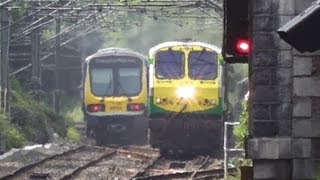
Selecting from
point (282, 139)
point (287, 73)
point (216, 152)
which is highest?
point (287, 73)

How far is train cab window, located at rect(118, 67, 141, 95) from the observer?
25.7m

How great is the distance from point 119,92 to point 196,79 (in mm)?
5656

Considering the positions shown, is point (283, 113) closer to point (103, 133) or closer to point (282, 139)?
point (282, 139)

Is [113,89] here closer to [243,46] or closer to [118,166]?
[118,166]

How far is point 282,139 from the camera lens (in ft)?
26.9

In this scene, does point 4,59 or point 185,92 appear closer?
point 185,92

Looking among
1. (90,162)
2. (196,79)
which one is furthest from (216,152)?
(90,162)

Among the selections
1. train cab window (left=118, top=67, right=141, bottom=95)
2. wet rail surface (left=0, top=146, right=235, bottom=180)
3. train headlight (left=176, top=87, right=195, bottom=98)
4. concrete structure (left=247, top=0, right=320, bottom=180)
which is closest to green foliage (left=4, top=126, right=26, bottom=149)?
wet rail surface (left=0, top=146, right=235, bottom=180)

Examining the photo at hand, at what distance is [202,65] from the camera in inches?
809

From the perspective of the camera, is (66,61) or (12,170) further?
(66,61)

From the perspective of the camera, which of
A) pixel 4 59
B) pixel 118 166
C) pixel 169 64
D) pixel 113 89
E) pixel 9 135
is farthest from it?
pixel 113 89

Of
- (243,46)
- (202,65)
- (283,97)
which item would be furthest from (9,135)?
(283,97)

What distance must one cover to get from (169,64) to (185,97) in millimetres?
944

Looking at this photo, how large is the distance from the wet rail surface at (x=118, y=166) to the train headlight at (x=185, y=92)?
1.59m
